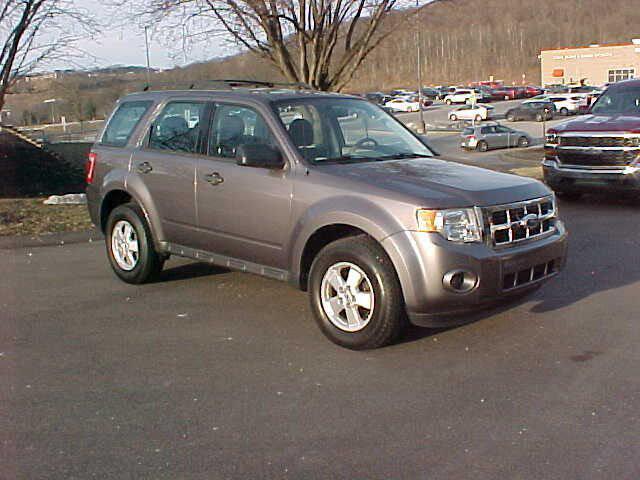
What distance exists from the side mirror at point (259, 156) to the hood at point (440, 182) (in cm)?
37

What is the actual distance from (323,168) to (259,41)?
26.4 feet

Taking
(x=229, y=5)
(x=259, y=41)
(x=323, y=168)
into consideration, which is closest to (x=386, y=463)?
(x=323, y=168)

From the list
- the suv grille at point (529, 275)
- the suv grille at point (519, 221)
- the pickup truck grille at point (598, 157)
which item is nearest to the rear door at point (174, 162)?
the suv grille at point (519, 221)

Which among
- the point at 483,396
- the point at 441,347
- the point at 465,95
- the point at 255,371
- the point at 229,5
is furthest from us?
the point at 465,95

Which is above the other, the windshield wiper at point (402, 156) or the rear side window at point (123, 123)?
the rear side window at point (123, 123)

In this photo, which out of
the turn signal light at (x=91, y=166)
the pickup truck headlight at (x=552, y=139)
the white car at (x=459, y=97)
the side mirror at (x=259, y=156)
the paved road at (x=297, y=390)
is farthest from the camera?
the white car at (x=459, y=97)

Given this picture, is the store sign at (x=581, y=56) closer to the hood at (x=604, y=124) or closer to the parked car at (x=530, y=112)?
the parked car at (x=530, y=112)

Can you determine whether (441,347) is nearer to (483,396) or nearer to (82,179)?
(483,396)

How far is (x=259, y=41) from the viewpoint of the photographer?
13.2 meters

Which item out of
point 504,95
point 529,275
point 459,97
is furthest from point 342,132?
point 504,95

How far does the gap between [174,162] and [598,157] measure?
6.97 m

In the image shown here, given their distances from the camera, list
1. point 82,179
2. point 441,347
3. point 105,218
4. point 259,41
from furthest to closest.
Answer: point 82,179, point 259,41, point 105,218, point 441,347

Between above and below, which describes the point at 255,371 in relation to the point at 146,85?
below

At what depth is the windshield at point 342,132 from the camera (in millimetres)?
5992
